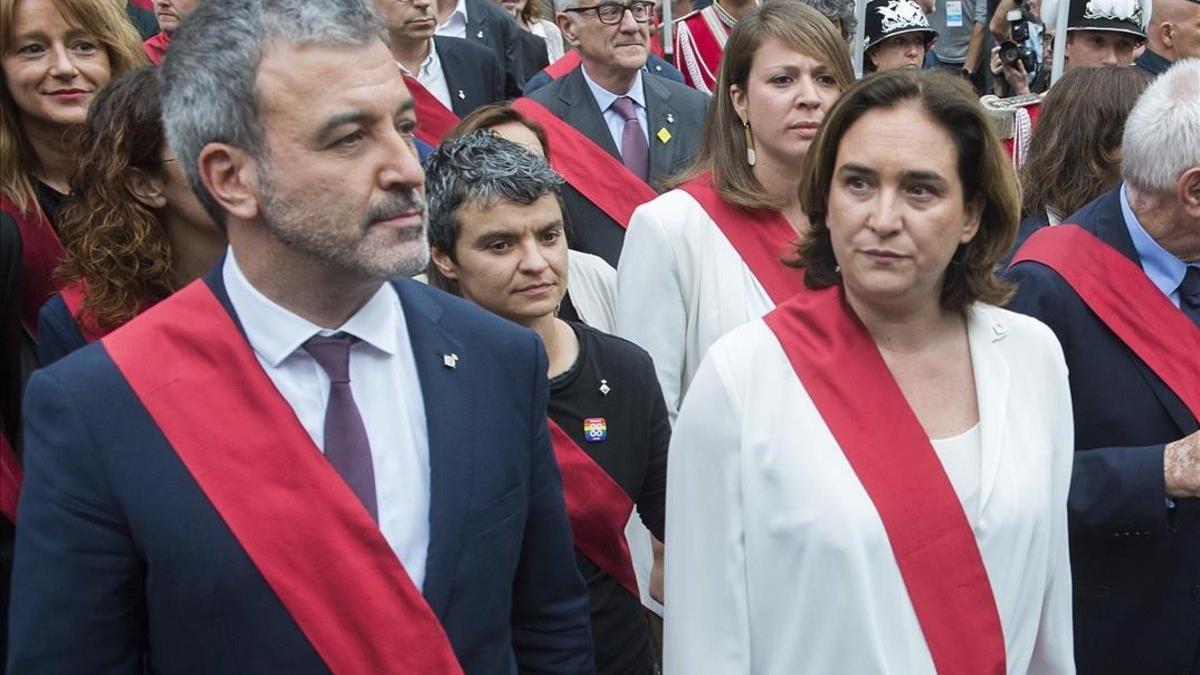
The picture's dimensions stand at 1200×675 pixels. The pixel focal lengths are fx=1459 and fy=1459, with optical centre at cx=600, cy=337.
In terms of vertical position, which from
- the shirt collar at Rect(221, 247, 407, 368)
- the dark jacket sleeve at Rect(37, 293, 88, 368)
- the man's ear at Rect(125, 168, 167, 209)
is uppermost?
the shirt collar at Rect(221, 247, 407, 368)

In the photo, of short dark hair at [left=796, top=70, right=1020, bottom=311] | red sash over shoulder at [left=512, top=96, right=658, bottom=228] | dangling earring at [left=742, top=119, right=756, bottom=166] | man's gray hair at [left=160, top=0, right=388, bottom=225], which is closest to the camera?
man's gray hair at [left=160, top=0, right=388, bottom=225]

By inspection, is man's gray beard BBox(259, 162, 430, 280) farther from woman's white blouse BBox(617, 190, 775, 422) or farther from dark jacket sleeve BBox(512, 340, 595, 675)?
woman's white blouse BBox(617, 190, 775, 422)

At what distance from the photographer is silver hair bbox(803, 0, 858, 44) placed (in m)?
6.32

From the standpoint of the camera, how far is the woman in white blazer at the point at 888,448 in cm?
264

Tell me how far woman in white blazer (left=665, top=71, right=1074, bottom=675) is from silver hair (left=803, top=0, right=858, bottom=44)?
351 centimetres

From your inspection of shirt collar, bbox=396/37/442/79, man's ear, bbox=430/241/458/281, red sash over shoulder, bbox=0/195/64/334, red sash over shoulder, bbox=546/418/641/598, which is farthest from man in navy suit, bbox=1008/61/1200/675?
shirt collar, bbox=396/37/442/79

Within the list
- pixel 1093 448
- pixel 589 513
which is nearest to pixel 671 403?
pixel 589 513

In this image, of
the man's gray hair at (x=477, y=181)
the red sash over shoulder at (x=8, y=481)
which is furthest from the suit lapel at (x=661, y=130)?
the red sash over shoulder at (x=8, y=481)

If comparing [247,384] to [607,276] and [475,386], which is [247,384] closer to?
[475,386]

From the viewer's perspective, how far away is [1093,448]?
11.5ft

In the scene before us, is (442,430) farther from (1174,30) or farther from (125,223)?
(1174,30)

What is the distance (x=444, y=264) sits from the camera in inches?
140

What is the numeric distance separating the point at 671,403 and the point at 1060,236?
1.08 m

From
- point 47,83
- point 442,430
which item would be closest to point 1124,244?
point 442,430
